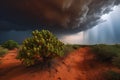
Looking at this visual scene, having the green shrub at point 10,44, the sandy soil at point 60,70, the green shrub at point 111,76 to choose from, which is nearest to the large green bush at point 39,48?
the sandy soil at point 60,70

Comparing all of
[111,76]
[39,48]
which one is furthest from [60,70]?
[111,76]

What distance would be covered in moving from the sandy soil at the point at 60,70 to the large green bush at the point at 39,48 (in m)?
0.79

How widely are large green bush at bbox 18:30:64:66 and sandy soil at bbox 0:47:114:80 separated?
0.79 meters

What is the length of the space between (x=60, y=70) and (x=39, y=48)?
2328 mm

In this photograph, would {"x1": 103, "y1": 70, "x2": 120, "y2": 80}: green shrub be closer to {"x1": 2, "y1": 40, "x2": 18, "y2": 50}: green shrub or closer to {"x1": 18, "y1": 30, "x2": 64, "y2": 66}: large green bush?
{"x1": 18, "y1": 30, "x2": 64, "y2": 66}: large green bush

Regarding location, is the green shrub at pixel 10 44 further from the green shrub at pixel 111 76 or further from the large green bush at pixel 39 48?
the green shrub at pixel 111 76

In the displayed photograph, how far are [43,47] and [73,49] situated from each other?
4.76m

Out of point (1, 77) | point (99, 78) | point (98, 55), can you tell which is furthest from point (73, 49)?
point (1, 77)

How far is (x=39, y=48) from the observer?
15.1 meters

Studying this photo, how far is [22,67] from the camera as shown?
16516 mm

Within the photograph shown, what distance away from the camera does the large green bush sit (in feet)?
49.6

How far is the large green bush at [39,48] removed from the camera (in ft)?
49.6

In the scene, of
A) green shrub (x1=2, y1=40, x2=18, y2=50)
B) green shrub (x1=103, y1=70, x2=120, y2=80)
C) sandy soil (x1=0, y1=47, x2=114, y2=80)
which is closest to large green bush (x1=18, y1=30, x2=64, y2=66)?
sandy soil (x1=0, y1=47, x2=114, y2=80)

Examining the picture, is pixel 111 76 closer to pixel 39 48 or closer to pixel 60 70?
pixel 60 70
